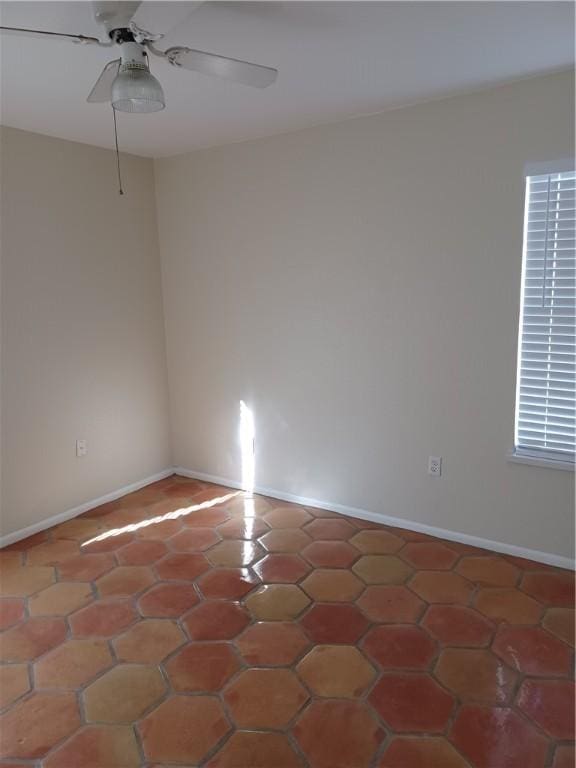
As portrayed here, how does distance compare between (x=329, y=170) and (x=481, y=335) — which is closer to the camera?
(x=481, y=335)

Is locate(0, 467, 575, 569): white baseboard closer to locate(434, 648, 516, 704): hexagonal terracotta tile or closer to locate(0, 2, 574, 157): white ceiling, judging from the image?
locate(434, 648, 516, 704): hexagonal terracotta tile

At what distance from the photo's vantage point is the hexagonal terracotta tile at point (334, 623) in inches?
90.4

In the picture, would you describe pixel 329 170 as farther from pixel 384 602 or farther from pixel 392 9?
pixel 384 602

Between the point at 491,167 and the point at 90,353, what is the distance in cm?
249

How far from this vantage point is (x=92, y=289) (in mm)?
3477

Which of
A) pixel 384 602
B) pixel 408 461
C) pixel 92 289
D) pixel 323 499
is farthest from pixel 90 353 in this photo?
pixel 384 602

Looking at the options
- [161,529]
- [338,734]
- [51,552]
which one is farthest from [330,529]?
[51,552]

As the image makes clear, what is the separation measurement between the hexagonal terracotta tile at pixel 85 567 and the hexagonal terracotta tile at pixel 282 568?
0.78 m

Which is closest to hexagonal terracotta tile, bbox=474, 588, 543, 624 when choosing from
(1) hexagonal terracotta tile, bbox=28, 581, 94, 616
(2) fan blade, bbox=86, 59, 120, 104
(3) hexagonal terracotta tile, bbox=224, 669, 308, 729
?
(3) hexagonal terracotta tile, bbox=224, 669, 308, 729

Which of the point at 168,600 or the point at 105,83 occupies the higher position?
the point at 105,83

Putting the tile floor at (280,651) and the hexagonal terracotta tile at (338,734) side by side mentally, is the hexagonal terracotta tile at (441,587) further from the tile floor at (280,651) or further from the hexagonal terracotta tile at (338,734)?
the hexagonal terracotta tile at (338,734)

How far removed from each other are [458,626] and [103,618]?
1.52m

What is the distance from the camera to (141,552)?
303 centimetres

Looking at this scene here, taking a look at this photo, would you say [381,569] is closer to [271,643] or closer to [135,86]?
[271,643]
